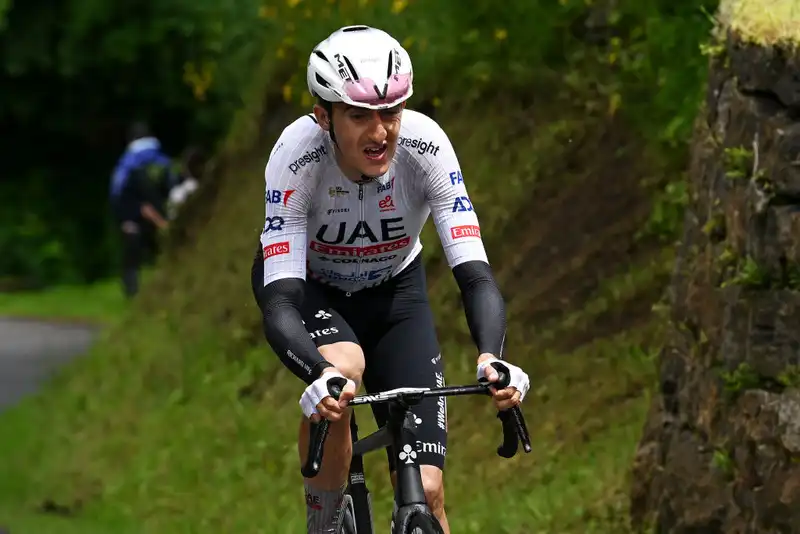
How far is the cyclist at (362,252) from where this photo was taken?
575 cm

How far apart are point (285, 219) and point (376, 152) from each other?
1.46 feet

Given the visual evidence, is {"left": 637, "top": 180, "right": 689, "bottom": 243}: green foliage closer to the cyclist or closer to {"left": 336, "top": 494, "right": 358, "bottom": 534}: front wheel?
the cyclist

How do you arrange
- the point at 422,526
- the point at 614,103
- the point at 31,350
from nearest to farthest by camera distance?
the point at 422,526 < the point at 614,103 < the point at 31,350

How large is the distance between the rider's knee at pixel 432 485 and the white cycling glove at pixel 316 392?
0.50 meters

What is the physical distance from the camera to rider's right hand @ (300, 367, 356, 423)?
5402 mm

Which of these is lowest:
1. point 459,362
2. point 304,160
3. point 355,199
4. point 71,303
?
point 355,199

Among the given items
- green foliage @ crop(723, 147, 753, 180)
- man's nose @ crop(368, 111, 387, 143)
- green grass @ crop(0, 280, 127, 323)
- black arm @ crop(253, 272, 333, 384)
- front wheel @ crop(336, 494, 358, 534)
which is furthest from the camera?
green grass @ crop(0, 280, 127, 323)

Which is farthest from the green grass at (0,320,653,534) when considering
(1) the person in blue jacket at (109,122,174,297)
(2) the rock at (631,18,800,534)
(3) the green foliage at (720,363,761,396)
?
(1) the person in blue jacket at (109,122,174,297)

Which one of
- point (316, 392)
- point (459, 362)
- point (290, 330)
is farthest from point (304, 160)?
point (459, 362)

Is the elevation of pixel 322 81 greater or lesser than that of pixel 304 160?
greater

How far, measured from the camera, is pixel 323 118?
5977 mm

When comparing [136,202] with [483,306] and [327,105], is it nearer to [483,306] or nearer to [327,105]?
[327,105]

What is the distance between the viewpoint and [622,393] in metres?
10.4

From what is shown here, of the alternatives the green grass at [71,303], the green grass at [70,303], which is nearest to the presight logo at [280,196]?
the green grass at [71,303]
